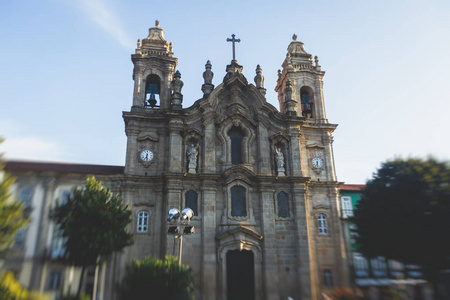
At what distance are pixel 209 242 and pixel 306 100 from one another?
1418 centimetres

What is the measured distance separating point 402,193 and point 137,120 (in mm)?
16817

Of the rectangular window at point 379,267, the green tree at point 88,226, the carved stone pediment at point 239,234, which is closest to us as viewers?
the green tree at point 88,226

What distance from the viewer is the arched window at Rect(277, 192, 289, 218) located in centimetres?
2281

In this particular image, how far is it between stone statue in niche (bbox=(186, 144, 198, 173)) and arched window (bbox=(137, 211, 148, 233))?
398 centimetres

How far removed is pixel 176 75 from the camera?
25.0 meters

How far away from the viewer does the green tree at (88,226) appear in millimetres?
16797

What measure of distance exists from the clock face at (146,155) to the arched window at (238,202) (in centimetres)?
595

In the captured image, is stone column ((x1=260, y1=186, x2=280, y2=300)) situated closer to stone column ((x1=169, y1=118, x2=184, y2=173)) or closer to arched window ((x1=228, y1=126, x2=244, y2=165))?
arched window ((x1=228, y1=126, x2=244, y2=165))

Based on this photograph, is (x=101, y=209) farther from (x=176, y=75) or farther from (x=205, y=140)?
(x=176, y=75)

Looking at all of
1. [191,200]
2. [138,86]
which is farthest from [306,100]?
[138,86]

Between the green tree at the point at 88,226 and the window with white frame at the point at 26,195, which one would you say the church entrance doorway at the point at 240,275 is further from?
the window with white frame at the point at 26,195

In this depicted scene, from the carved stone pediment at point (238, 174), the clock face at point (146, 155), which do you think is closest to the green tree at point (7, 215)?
the clock face at point (146, 155)

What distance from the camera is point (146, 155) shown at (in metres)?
23.2

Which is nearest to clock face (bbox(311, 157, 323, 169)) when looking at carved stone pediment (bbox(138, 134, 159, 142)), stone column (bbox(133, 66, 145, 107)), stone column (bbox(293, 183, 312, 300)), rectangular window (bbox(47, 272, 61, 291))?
stone column (bbox(293, 183, 312, 300))
